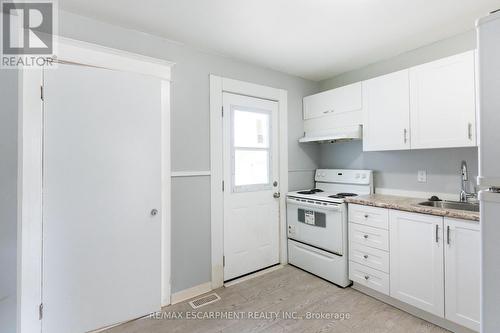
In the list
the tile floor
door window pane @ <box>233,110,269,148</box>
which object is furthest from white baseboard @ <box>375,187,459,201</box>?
door window pane @ <box>233,110,269,148</box>

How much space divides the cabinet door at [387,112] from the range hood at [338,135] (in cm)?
8

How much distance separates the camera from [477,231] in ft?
5.49

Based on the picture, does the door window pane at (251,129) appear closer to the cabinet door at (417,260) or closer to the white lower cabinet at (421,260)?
the white lower cabinet at (421,260)

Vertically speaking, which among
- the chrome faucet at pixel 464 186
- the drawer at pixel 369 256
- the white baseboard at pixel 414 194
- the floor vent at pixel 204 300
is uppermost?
the chrome faucet at pixel 464 186

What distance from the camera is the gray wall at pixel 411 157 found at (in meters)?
2.25

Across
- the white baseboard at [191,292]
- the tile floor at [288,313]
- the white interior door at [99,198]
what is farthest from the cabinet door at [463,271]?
the white interior door at [99,198]

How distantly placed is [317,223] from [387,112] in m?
1.40

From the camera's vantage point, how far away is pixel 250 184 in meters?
2.85

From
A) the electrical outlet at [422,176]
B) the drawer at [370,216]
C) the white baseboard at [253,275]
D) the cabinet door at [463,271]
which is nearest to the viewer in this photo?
the cabinet door at [463,271]

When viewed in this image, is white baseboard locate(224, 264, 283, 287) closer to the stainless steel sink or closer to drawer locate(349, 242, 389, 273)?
drawer locate(349, 242, 389, 273)

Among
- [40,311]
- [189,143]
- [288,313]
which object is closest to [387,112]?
[189,143]

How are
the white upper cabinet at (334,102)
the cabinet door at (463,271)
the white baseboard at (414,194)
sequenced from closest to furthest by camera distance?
the cabinet door at (463,271) < the white baseboard at (414,194) < the white upper cabinet at (334,102)

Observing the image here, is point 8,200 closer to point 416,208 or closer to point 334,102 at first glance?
point 416,208

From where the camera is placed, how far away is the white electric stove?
2.51 m
